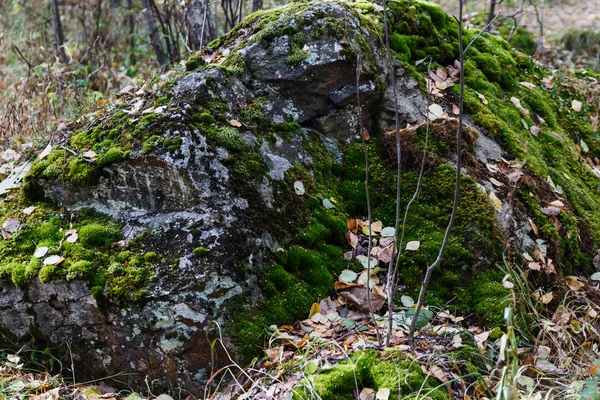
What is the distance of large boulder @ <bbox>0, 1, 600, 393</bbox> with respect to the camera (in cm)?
280

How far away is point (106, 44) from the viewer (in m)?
8.12

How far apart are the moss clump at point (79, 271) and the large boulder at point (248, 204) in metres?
0.01

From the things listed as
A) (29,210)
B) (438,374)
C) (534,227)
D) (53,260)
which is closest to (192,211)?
(53,260)

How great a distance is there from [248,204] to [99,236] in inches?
32.8

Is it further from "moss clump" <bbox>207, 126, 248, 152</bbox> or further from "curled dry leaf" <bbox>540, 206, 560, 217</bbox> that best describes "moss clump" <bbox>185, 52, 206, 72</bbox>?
"curled dry leaf" <bbox>540, 206, 560, 217</bbox>

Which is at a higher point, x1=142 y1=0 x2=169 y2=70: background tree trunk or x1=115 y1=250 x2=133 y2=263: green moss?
x1=142 y1=0 x2=169 y2=70: background tree trunk

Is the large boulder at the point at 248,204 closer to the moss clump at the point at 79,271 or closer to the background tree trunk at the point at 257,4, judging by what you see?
the moss clump at the point at 79,271

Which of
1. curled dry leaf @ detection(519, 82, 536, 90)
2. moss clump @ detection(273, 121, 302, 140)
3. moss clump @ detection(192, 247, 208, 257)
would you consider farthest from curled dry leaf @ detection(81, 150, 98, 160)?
curled dry leaf @ detection(519, 82, 536, 90)

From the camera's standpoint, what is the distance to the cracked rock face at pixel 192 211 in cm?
274

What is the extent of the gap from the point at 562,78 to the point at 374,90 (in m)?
2.77

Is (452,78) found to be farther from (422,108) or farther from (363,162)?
(363,162)

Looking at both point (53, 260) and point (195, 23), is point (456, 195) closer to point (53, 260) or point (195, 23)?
point (53, 260)

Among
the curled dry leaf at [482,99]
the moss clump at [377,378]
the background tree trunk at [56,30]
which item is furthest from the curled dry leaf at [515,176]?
the background tree trunk at [56,30]

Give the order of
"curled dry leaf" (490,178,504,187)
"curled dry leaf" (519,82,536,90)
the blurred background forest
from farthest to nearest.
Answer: the blurred background forest → "curled dry leaf" (519,82,536,90) → "curled dry leaf" (490,178,504,187)
